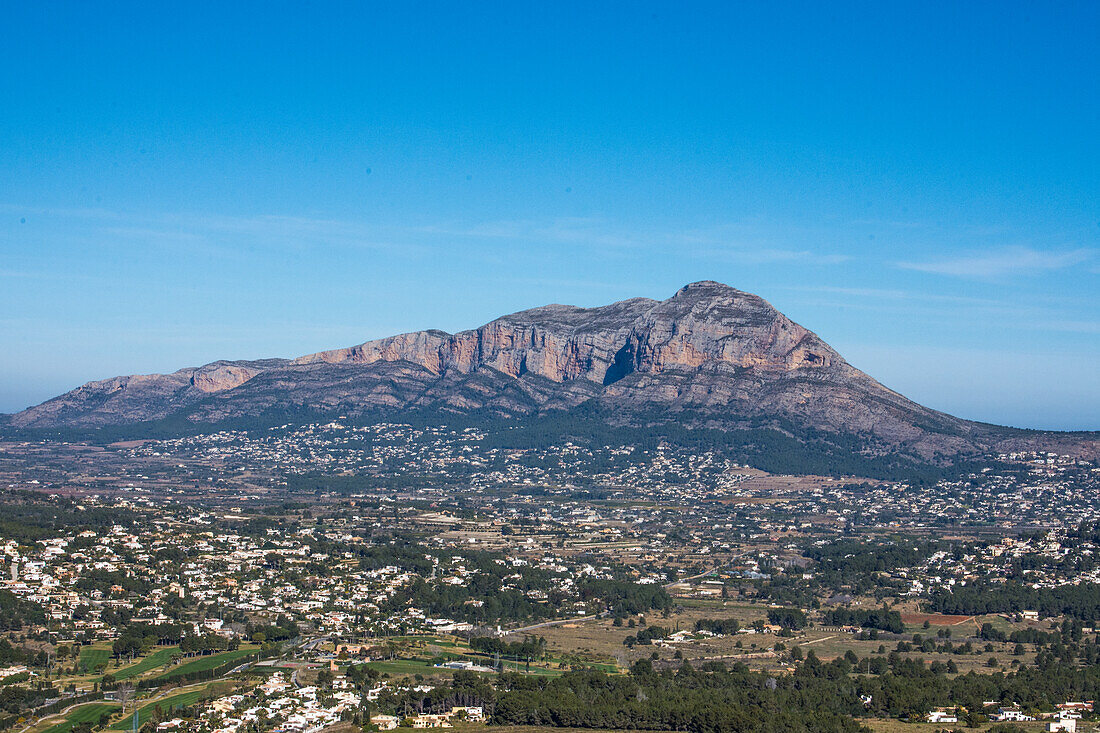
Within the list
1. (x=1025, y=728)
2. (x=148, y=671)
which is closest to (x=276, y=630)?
(x=148, y=671)

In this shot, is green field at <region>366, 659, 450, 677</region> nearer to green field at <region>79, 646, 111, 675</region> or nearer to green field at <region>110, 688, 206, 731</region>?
green field at <region>110, 688, 206, 731</region>

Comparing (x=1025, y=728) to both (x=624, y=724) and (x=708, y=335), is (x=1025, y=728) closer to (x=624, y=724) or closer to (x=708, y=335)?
(x=624, y=724)

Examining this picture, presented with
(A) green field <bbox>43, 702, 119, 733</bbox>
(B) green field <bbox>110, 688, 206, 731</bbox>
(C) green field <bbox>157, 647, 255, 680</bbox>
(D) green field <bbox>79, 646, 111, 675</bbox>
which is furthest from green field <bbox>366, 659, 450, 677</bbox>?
(D) green field <bbox>79, 646, 111, 675</bbox>

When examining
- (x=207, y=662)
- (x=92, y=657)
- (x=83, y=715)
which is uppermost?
(x=92, y=657)

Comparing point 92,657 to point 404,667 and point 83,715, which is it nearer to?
point 83,715

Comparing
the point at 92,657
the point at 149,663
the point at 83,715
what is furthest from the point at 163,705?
the point at 92,657

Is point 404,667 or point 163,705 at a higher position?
point 404,667
